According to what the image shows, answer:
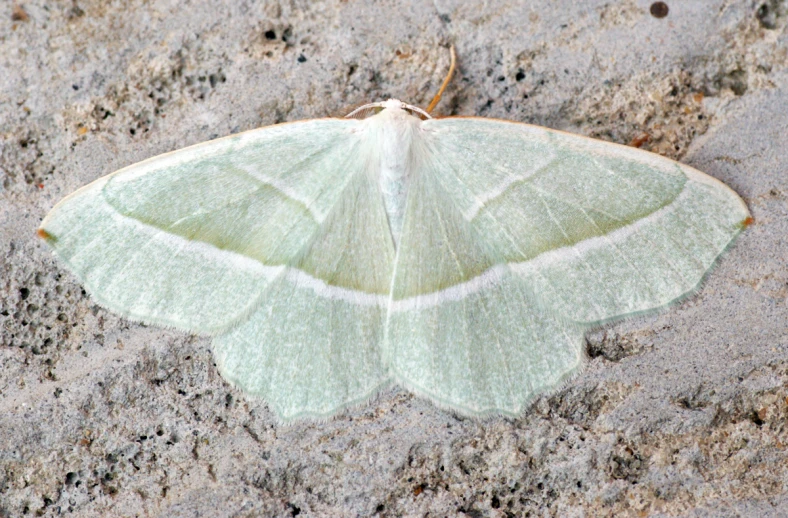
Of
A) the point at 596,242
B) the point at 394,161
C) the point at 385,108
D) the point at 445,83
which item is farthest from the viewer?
the point at 445,83

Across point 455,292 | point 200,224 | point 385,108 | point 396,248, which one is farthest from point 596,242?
point 200,224

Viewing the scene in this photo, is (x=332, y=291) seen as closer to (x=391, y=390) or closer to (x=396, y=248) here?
(x=396, y=248)

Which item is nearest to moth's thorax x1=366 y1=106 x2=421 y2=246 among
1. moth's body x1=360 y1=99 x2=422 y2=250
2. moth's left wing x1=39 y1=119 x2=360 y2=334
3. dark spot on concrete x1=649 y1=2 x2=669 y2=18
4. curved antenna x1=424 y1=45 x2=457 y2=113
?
moth's body x1=360 y1=99 x2=422 y2=250

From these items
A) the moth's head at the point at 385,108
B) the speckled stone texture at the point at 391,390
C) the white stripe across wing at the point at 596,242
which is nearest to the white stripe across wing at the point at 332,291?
the speckled stone texture at the point at 391,390

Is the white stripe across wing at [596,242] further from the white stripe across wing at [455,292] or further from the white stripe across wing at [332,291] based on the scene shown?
the white stripe across wing at [332,291]

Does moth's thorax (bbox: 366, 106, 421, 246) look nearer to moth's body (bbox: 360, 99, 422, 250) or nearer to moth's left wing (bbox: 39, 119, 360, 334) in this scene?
moth's body (bbox: 360, 99, 422, 250)
